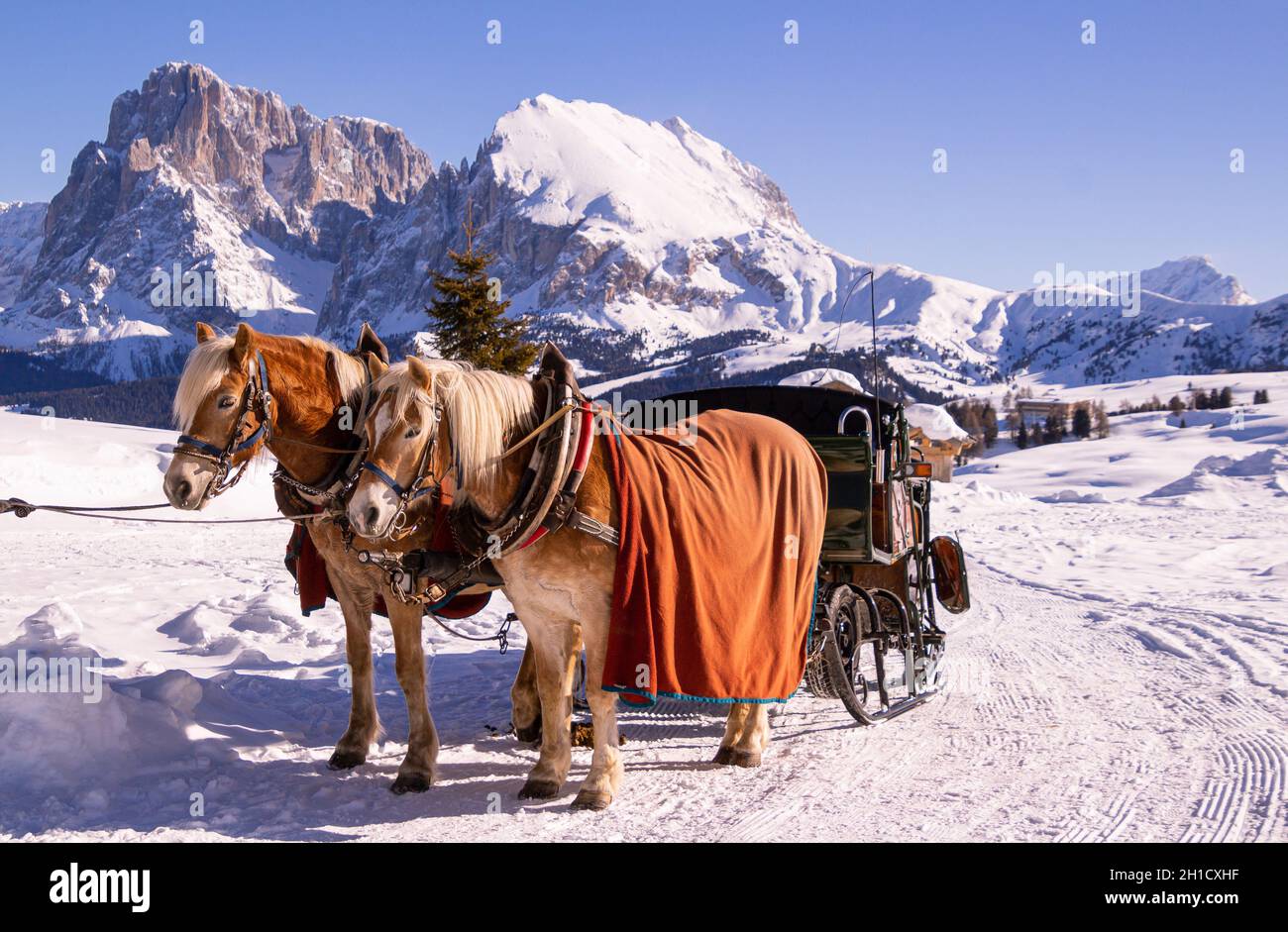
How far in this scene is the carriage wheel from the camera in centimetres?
616

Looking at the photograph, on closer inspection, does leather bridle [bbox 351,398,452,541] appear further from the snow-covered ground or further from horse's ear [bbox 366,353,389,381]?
the snow-covered ground

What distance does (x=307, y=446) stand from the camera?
5.01 m

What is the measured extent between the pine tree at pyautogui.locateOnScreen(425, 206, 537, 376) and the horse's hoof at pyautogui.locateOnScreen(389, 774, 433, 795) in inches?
469

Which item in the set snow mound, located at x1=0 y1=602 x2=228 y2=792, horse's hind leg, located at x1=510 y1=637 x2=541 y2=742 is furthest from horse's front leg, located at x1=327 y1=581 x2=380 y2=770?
horse's hind leg, located at x1=510 y1=637 x2=541 y2=742

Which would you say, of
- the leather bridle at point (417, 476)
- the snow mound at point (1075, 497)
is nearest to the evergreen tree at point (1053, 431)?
the snow mound at point (1075, 497)

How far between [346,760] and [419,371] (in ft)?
8.05

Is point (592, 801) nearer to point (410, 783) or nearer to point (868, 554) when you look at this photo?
point (410, 783)

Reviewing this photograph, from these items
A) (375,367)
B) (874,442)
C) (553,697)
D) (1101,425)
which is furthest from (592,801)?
(1101,425)

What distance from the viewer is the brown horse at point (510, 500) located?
4309 mm

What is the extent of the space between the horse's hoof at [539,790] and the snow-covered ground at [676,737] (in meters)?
0.09

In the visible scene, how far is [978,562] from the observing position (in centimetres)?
1620
